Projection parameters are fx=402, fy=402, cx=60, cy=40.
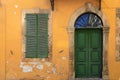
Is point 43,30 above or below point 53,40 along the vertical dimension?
above

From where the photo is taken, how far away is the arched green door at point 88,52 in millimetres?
16125

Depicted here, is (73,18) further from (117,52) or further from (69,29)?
(117,52)

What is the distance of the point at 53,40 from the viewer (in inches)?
628

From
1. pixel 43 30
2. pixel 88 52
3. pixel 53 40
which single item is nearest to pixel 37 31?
pixel 43 30

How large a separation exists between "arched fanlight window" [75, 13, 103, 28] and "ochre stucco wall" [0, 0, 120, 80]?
0.38m

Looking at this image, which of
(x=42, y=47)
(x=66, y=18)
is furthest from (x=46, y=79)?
(x=66, y=18)

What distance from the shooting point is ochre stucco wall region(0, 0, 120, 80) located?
1594 centimetres

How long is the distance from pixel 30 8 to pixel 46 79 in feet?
9.47

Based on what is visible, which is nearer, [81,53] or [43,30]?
[43,30]

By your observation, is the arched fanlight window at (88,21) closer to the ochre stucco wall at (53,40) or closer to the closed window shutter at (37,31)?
the ochre stucco wall at (53,40)

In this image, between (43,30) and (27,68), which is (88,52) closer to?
(43,30)

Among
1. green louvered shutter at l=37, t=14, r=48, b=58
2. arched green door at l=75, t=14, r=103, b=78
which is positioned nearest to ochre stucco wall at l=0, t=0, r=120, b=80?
green louvered shutter at l=37, t=14, r=48, b=58

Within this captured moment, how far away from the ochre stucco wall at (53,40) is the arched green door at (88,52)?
0.45 metres

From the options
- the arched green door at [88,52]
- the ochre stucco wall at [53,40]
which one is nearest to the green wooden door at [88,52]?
the arched green door at [88,52]
